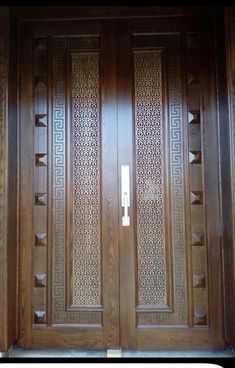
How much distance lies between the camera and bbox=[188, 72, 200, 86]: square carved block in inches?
88.7

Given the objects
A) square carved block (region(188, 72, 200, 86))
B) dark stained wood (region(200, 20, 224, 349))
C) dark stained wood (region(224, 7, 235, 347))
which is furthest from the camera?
square carved block (region(188, 72, 200, 86))

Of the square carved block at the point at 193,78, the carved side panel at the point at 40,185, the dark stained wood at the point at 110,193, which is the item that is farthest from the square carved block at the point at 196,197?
the carved side panel at the point at 40,185

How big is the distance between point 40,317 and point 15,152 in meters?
1.09

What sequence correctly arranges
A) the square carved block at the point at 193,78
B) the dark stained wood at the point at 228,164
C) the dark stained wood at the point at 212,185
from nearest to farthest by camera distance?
the dark stained wood at the point at 228,164 → the dark stained wood at the point at 212,185 → the square carved block at the point at 193,78

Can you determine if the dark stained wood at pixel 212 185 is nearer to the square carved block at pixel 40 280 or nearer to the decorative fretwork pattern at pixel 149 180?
the decorative fretwork pattern at pixel 149 180

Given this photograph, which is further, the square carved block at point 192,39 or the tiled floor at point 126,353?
the square carved block at point 192,39

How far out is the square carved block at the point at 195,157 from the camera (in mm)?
2225

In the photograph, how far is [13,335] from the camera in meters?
2.14

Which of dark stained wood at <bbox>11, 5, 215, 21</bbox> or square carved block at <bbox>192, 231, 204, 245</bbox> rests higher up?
dark stained wood at <bbox>11, 5, 215, 21</bbox>

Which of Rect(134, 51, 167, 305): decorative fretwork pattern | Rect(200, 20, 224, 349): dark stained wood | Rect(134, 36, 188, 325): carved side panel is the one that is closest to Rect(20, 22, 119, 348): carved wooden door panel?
Rect(134, 51, 167, 305): decorative fretwork pattern

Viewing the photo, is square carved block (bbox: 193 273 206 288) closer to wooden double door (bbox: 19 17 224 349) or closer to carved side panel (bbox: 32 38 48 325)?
wooden double door (bbox: 19 17 224 349)

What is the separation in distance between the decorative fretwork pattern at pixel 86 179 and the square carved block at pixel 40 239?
0.20 metres

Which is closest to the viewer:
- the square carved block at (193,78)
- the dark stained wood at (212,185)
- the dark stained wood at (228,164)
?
the dark stained wood at (228,164)

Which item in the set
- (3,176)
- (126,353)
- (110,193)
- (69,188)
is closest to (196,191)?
(110,193)
